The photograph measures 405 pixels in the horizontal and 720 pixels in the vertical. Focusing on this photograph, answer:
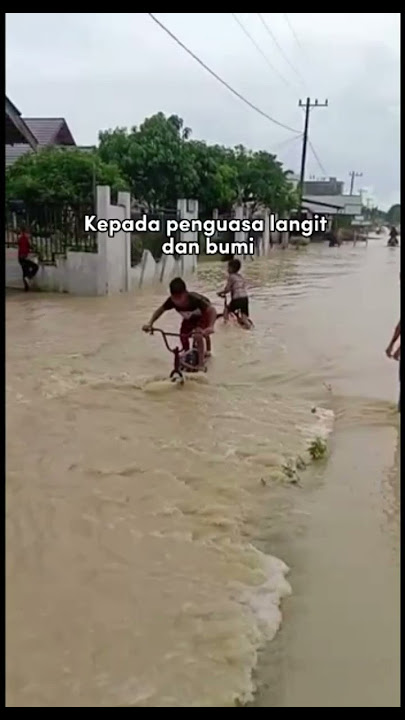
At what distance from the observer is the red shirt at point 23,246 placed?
1696cm

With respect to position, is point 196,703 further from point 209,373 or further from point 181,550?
point 209,373

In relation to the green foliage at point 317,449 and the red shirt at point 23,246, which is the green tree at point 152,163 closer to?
the red shirt at point 23,246

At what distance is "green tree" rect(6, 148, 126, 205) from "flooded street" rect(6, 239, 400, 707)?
34.7 ft

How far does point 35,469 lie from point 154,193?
23.1 metres

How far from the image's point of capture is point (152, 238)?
806 inches

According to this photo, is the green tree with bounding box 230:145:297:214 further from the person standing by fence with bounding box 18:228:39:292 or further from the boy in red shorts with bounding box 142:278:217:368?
the boy in red shorts with bounding box 142:278:217:368

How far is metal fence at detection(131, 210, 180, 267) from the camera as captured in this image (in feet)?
61.8

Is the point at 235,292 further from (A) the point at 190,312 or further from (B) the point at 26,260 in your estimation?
(B) the point at 26,260

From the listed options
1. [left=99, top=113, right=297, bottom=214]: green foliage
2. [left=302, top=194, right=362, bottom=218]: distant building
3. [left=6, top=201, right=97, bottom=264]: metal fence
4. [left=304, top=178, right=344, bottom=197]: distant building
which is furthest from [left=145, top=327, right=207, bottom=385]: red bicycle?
[left=304, top=178, right=344, bottom=197]: distant building

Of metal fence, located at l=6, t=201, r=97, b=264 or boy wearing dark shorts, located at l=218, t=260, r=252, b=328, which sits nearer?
boy wearing dark shorts, located at l=218, t=260, r=252, b=328

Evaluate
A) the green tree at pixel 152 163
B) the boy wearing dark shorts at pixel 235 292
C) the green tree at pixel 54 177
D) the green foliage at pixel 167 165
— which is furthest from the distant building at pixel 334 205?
the boy wearing dark shorts at pixel 235 292

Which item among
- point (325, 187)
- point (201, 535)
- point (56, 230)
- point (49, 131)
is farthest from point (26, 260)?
point (325, 187)

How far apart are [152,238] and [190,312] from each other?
40.0ft
